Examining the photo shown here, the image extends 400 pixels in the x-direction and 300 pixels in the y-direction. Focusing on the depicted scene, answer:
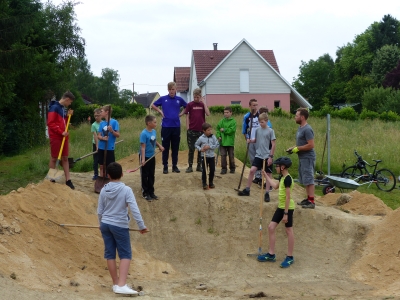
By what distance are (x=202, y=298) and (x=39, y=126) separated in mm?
24323

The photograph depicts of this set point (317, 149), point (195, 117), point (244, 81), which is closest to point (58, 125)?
point (195, 117)

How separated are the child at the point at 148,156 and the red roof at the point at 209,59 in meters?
39.3

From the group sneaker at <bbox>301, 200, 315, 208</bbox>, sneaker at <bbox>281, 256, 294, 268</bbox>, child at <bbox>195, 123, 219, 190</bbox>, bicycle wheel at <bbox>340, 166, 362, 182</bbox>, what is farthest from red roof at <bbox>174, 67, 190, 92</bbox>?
sneaker at <bbox>281, 256, 294, 268</bbox>

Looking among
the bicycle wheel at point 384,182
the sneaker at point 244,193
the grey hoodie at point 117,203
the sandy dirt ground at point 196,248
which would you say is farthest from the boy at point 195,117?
the bicycle wheel at point 384,182

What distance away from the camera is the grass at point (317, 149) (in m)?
17.9

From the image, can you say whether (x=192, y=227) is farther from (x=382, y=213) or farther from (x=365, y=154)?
(x=365, y=154)

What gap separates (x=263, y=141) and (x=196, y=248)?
2.69 meters

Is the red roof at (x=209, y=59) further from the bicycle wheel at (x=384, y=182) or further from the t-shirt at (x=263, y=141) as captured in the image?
the t-shirt at (x=263, y=141)

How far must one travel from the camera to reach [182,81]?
61.7 meters

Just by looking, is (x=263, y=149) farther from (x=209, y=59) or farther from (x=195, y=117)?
(x=209, y=59)

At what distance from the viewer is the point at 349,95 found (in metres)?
76.3

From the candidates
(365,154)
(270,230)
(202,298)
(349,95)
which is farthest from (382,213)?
(349,95)

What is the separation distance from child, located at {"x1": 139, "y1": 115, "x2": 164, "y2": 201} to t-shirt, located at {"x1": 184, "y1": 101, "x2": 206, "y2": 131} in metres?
1.69

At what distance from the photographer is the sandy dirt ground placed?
819 cm
